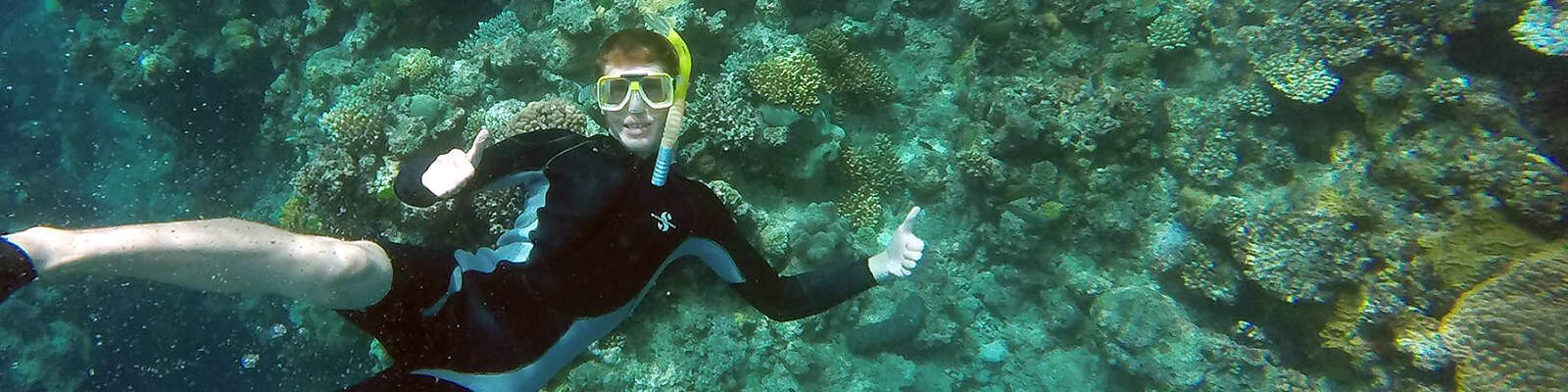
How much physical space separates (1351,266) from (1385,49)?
1.47 metres

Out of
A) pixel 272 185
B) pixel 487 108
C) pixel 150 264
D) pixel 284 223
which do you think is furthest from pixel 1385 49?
pixel 272 185

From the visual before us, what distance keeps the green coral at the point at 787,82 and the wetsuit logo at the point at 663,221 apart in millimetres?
1742

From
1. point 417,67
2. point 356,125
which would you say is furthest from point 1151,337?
point 417,67

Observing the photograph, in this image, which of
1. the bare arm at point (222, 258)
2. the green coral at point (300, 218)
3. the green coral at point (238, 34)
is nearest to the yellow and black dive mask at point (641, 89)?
the bare arm at point (222, 258)

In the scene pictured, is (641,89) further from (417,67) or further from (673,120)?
(417,67)

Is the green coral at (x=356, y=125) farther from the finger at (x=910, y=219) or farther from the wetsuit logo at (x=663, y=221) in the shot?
the finger at (x=910, y=219)

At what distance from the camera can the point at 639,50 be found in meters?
3.42

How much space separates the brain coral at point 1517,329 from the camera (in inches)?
135

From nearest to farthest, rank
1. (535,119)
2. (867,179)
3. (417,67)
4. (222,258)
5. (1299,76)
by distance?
1. (222,258)
2. (535,119)
3. (1299,76)
4. (417,67)
5. (867,179)

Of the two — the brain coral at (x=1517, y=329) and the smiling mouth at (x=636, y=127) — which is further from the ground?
the smiling mouth at (x=636, y=127)

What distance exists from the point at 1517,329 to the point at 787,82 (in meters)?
4.21

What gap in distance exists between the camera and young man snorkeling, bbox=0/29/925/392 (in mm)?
2893

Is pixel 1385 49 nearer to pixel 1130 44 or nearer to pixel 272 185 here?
pixel 1130 44

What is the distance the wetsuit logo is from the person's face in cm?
32
